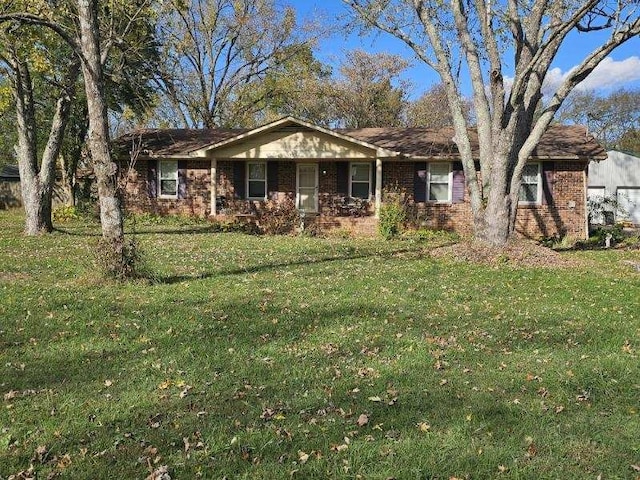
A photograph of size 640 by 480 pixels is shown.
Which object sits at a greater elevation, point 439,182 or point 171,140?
point 171,140

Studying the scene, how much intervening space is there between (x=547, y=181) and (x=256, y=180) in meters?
9.64

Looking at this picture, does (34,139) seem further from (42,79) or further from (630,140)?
(630,140)

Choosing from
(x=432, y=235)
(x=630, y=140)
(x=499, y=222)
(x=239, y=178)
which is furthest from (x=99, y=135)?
(x=630, y=140)

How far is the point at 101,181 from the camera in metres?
8.40

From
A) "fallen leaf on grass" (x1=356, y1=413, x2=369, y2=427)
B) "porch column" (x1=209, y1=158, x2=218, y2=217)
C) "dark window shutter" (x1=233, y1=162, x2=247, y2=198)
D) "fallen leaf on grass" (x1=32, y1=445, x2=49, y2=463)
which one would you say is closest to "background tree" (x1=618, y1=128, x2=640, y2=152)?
"dark window shutter" (x1=233, y1=162, x2=247, y2=198)

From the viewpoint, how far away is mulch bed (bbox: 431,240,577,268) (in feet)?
37.3

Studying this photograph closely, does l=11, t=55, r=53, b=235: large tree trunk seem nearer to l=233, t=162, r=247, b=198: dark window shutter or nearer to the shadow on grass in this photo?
l=233, t=162, r=247, b=198: dark window shutter

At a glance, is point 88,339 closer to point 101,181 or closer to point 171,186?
point 101,181

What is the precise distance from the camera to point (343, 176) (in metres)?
19.4

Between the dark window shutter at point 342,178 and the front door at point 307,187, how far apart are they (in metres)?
0.83

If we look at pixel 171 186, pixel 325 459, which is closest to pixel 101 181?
pixel 325 459

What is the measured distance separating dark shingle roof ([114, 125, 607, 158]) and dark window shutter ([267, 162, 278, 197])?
1.78m

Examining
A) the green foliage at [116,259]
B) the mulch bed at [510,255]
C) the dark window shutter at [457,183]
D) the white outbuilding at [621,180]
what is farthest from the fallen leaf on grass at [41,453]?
the white outbuilding at [621,180]

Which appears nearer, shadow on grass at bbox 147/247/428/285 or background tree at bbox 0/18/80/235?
shadow on grass at bbox 147/247/428/285
